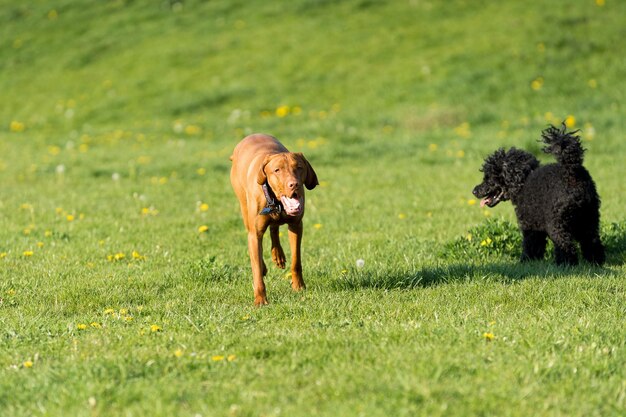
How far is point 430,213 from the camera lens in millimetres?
10531

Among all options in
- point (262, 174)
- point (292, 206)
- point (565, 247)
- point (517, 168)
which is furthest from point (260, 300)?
point (517, 168)

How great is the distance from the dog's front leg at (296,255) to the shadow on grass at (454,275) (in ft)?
1.13

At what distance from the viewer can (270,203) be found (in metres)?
6.48

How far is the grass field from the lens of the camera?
4.83m

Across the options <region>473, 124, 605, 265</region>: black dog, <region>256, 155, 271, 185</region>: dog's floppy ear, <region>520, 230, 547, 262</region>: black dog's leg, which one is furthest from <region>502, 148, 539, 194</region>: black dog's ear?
<region>256, 155, 271, 185</region>: dog's floppy ear

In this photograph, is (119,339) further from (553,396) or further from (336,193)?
(336,193)

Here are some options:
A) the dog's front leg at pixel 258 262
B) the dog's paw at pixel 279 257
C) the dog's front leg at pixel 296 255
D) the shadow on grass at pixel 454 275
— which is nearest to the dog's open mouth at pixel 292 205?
the dog's front leg at pixel 258 262

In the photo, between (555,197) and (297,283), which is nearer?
(297,283)

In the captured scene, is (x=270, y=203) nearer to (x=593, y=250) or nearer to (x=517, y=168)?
(x=517, y=168)

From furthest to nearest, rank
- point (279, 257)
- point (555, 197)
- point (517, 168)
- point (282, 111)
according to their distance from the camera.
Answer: point (282, 111)
point (517, 168)
point (555, 197)
point (279, 257)

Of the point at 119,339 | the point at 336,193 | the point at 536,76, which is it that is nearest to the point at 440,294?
the point at 119,339

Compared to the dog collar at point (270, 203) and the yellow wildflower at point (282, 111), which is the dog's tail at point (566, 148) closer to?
the dog collar at point (270, 203)

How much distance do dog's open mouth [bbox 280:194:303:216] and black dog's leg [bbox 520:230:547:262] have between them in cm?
317

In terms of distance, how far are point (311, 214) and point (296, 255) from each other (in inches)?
146
